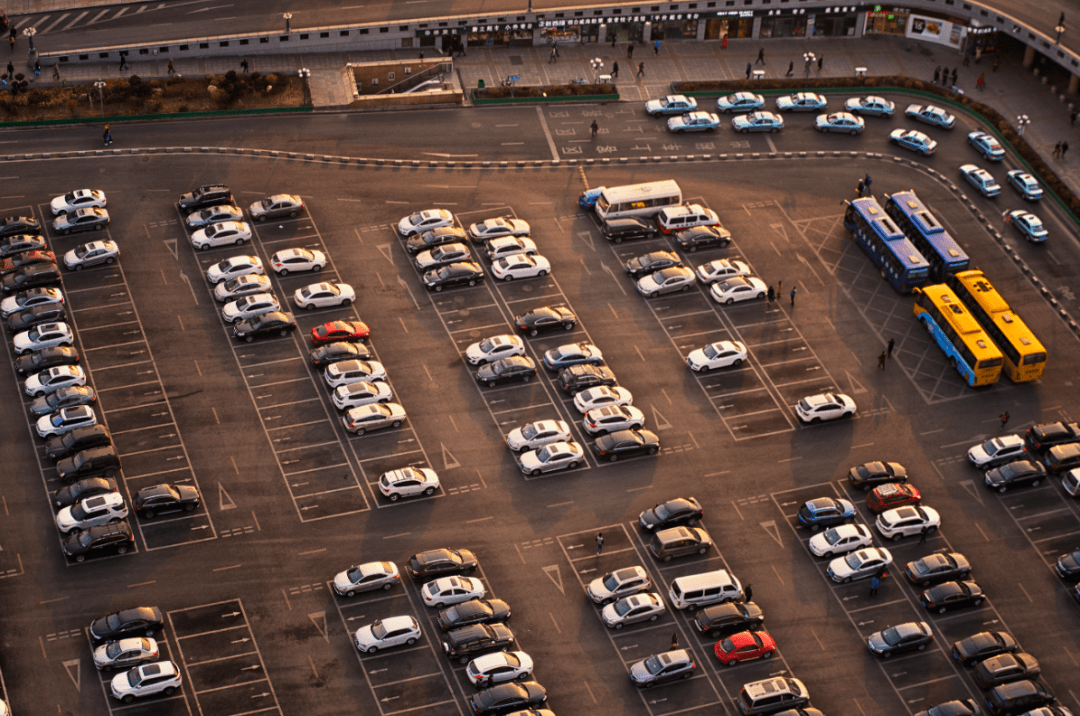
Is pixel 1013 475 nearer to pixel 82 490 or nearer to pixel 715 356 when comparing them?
pixel 715 356

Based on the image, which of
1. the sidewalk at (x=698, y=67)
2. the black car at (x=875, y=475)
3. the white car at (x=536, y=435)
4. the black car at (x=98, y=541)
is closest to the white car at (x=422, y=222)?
the sidewalk at (x=698, y=67)

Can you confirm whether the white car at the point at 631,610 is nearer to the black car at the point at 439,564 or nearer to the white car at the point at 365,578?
the black car at the point at 439,564

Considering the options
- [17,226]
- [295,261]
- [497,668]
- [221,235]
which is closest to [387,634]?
[497,668]

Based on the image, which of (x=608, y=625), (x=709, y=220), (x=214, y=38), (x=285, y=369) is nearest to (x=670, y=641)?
(x=608, y=625)

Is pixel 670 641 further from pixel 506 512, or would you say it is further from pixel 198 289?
pixel 198 289

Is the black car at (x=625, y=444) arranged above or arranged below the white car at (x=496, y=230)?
below

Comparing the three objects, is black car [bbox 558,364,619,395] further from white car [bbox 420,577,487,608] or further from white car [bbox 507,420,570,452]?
white car [bbox 420,577,487,608]
